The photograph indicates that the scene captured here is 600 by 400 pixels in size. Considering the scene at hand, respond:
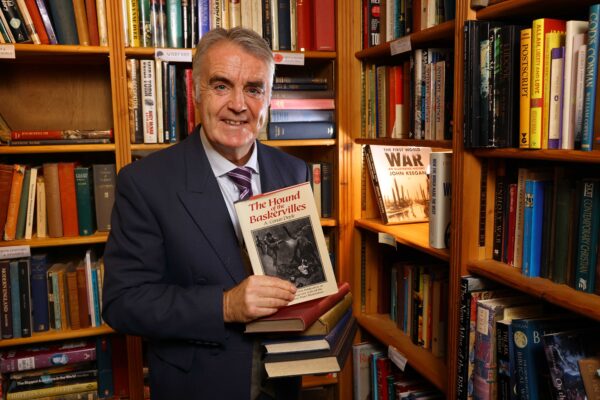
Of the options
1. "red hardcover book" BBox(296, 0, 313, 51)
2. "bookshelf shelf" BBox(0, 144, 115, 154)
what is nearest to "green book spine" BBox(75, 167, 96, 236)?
"bookshelf shelf" BBox(0, 144, 115, 154)

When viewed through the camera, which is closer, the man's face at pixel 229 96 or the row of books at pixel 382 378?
the man's face at pixel 229 96

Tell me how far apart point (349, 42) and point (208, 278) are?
133 centimetres

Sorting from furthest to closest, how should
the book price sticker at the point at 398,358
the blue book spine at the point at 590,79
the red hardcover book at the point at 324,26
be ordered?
the red hardcover book at the point at 324,26
the book price sticker at the point at 398,358
the blue book spine at the point at 590,79

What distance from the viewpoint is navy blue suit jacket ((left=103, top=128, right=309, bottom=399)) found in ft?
3.93

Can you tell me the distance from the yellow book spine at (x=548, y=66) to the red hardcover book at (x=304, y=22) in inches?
47.3

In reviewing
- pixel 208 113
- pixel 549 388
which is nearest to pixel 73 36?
pixel 208 113

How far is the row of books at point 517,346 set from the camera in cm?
112

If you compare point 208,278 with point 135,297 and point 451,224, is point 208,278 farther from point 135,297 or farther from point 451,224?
point 451,224

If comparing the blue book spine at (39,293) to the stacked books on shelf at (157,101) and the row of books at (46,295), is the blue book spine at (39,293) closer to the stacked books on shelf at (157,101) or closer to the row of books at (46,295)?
the row of books at (46,295)

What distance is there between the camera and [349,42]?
85.4 inches

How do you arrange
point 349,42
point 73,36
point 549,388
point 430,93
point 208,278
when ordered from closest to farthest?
point 549,388 < point 208,278 < point 430,93 < point 73,36 < point 349,42

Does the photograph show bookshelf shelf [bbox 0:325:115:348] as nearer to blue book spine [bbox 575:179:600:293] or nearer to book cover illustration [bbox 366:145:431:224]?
book cover illustration [bbox 366:145:431:224]

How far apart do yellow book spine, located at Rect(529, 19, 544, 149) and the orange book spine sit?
1821 mm

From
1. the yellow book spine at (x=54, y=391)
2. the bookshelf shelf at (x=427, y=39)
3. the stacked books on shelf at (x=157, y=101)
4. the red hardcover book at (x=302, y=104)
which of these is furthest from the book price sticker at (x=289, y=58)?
the yellow book spine at (x=54, y=391)
